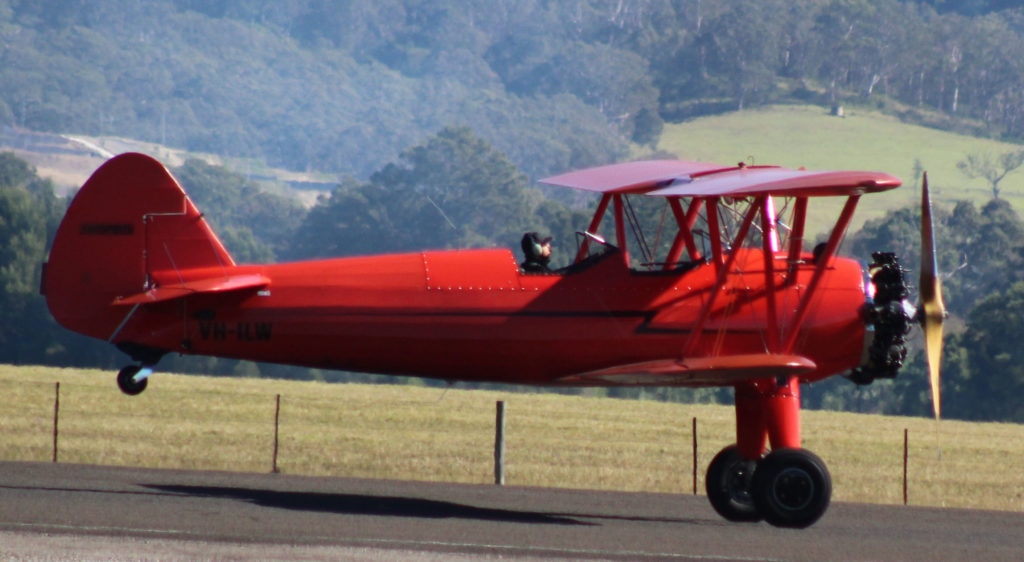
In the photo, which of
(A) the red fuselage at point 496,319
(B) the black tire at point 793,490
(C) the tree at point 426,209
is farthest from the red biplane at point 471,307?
(C) the tree at point 426,209

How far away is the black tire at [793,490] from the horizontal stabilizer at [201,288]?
5716 millimetres

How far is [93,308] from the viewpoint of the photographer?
15.0 m

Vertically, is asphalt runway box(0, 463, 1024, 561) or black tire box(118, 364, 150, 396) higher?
black tire box(118, 364, 150, 396)

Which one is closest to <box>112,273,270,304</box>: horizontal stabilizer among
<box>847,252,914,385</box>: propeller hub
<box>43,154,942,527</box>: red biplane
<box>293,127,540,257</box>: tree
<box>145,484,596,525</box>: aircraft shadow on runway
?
<box>43,154,942,527</box>: red biplane

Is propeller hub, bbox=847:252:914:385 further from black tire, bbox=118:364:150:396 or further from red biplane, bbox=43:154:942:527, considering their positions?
black tire, bbox=118:364:150:396

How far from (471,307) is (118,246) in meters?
3.89

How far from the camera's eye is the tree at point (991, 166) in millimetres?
153062

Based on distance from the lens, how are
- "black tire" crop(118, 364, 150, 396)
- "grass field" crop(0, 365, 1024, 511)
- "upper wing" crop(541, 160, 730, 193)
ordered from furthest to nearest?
1. "grass field" crop(0, 365, 1024, 511)
2. "upper wing" crop(541, 160, 730, 193)
3. "black tire" crop(118, 364, 150, 396)

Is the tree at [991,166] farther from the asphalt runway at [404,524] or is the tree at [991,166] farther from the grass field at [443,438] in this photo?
the asphalt runway at [404,524]

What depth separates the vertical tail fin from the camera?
15.0 m

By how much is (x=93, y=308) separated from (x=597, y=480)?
32.7 feet

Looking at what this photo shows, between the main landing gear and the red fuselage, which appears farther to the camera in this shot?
the red fuselage

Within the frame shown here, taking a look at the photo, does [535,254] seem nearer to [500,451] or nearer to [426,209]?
[500,451]

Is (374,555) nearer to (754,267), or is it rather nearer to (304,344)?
(304,344)
